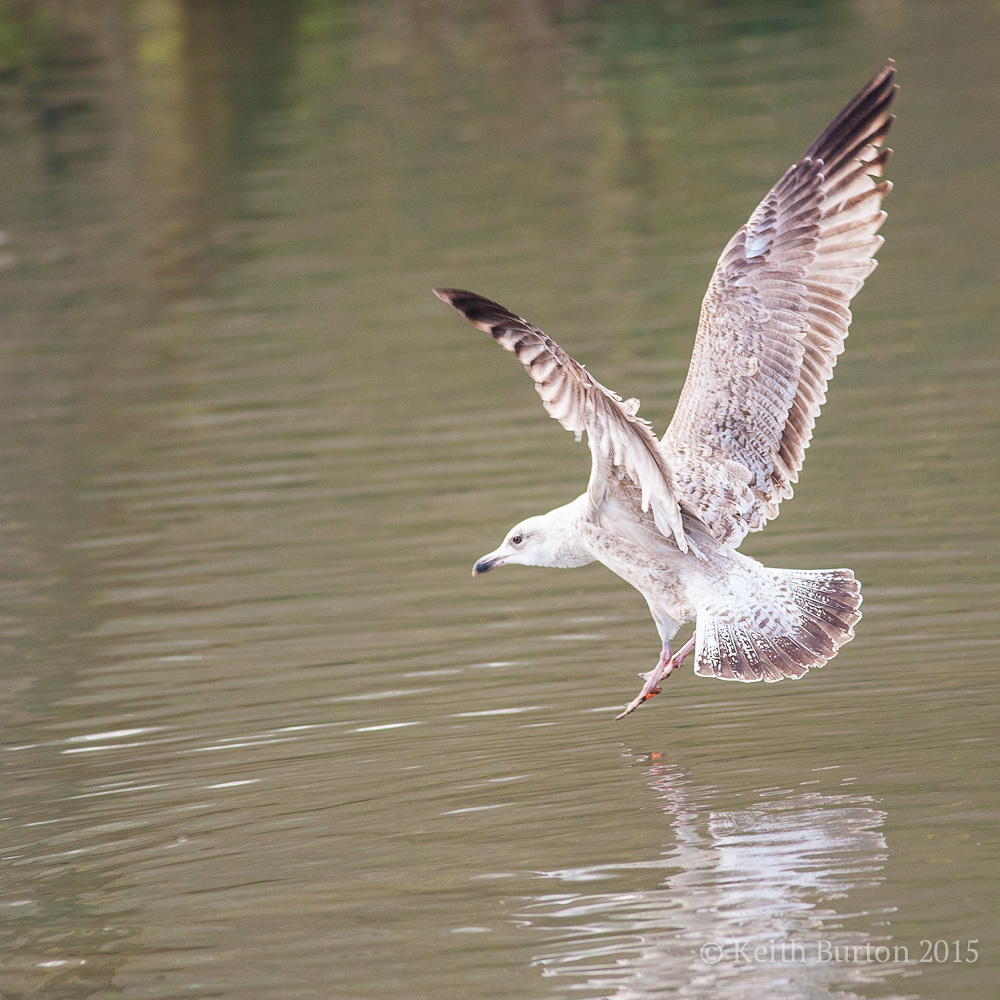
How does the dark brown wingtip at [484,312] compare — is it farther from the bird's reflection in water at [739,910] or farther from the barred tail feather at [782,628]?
the bird's reflection in water at [739,910]

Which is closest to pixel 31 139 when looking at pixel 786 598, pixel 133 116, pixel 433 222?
pixel 133 116

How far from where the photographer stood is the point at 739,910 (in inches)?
193

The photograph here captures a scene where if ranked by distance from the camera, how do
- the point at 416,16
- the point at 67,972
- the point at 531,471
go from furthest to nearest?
1. the point at 416,16
2. the point at 531,471
3. the point at 67,972

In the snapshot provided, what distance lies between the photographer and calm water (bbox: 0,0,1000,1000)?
5.05 meters

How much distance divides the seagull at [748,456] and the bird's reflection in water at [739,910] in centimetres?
71

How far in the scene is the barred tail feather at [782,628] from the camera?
6.10 metres

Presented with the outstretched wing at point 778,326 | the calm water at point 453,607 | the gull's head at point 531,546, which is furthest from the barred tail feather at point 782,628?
the gull's head at point 531,546

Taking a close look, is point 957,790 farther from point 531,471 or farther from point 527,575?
point 531,471

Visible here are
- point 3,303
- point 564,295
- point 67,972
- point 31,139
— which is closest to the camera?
point 67,972

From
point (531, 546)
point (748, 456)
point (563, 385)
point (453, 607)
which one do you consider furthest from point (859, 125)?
point (453, 607)

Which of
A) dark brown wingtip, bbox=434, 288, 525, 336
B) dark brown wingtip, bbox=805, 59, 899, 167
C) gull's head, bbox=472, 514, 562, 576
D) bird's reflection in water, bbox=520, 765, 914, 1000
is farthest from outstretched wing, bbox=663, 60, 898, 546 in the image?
bird's reflection in water, bbox=520, 765, 914, 1000

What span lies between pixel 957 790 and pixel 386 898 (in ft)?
5.49

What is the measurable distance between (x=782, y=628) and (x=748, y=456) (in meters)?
1.01

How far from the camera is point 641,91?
23406 mm
